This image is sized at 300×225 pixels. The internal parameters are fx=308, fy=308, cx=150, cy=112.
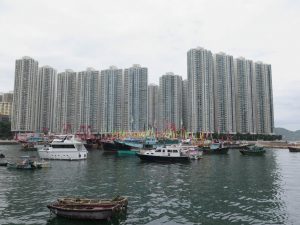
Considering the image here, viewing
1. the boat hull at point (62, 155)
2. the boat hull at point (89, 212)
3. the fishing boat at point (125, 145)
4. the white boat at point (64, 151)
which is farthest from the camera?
the fishing boat at point (125, 145)

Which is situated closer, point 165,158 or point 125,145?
point 165,158

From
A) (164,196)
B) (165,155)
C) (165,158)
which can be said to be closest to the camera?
(164,196)

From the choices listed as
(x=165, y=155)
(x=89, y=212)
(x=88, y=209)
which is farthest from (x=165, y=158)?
(x=88, y=209)

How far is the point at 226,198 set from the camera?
35.2 m

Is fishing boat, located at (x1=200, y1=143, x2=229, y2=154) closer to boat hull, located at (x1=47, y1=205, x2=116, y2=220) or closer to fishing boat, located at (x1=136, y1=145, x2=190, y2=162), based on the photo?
fishing boat, located at (x1=136, y1=145, x2=190, y2=162)

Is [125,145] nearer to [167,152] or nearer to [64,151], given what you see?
[64,151]

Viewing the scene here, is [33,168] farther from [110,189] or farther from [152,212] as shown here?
[152,212]

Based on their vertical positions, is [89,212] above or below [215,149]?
below

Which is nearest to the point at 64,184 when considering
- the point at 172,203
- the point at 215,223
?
the point at 172,203

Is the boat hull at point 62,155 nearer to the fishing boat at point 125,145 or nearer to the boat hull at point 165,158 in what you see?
the boat hull at point 165,158

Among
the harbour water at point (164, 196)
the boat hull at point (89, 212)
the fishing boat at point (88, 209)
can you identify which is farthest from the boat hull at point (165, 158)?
the boat hull at point (89, 212)

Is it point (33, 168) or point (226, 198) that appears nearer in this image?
point (226, 198)

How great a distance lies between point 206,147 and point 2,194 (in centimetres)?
10358

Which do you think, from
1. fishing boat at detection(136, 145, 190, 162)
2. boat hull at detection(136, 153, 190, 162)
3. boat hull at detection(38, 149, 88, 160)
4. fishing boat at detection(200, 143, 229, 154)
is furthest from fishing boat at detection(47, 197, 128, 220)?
fishing boat at detection(200, 143, 229, 154)
